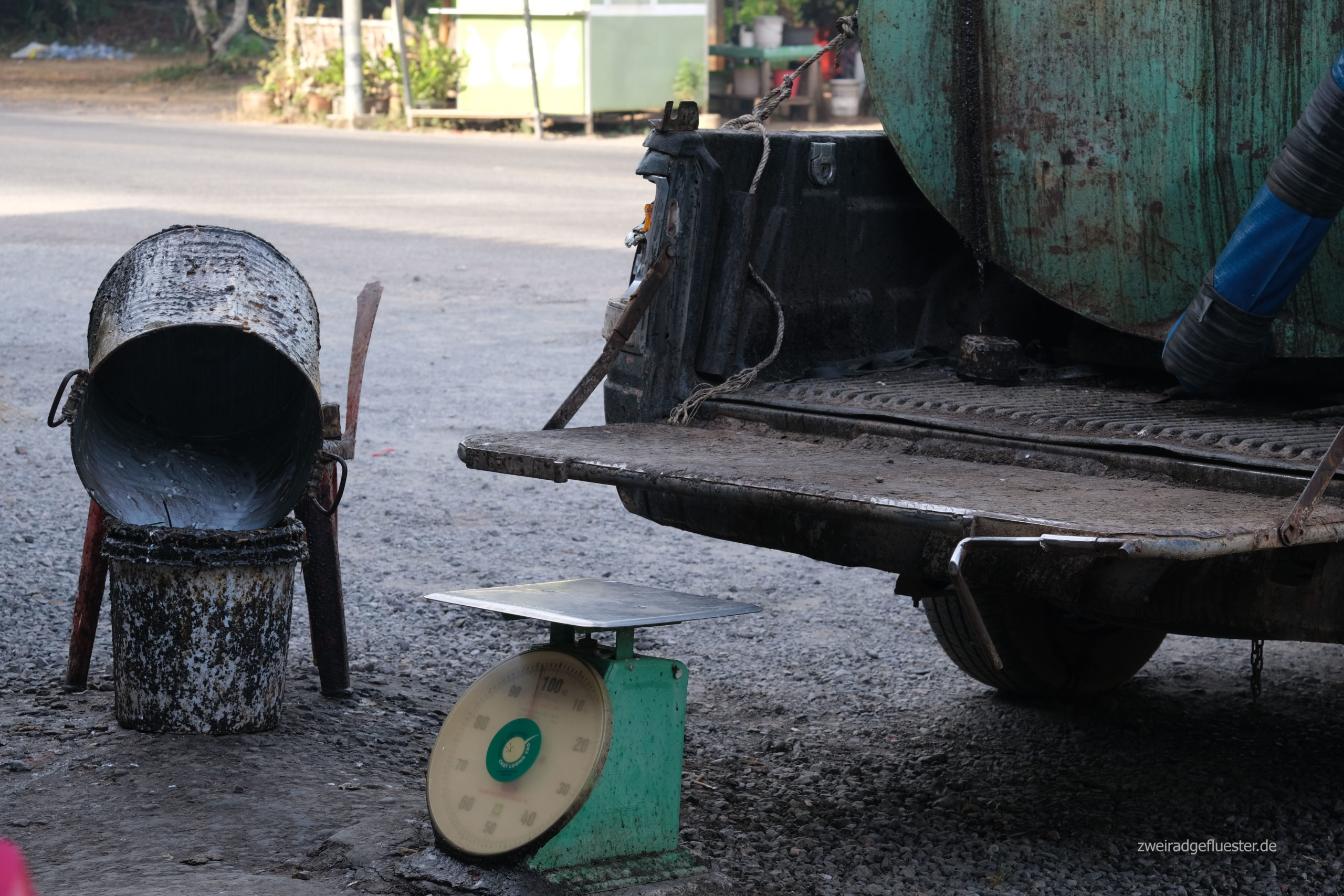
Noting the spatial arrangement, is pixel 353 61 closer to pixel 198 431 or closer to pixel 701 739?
pixel 198 431

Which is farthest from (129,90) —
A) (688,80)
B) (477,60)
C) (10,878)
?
(10,878)

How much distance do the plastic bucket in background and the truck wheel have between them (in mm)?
1488

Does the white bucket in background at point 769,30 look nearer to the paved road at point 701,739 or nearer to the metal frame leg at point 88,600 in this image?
the paved road at point 701,739

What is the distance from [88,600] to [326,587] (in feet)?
1.74

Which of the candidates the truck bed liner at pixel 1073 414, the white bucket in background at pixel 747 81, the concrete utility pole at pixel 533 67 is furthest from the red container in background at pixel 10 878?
the white bucket in background at pixel 747 81

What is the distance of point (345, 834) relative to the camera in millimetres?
2980

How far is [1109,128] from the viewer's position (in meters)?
3.59

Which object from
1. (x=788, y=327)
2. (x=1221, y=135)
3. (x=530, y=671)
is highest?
(x=1221, y=135)

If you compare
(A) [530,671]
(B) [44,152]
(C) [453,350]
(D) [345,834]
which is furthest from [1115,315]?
(B) [44,152]

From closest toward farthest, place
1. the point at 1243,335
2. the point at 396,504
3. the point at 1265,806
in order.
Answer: the point at 1243,335, the point at 1265,806, the point at 396,504

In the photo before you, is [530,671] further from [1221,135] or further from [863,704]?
[1221,135]

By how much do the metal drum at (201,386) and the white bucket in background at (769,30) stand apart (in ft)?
75.1

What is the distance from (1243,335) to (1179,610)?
2.19 feet

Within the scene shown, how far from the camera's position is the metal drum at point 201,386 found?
133 inches
